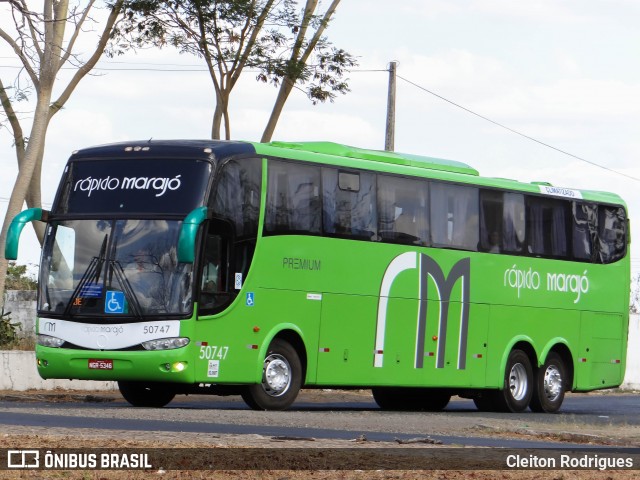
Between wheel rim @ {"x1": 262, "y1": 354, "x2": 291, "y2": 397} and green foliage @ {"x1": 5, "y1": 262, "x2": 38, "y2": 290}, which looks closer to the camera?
wheel rim @ {"x1": 262, "y1": 354, "x2": 291, "y2": 397}

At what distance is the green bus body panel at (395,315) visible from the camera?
19.8 meters

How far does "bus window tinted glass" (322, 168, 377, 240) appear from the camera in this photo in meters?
21.5

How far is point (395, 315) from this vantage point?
74.9ft

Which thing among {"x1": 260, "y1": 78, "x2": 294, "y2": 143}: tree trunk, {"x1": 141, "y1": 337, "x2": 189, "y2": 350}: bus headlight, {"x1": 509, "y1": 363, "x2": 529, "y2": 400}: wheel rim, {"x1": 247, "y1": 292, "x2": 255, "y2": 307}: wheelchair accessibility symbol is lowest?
{"x1": 509, "y1": 363, "x2": 529, "y2": 400}: wheel rim

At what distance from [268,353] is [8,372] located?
23.2 ft

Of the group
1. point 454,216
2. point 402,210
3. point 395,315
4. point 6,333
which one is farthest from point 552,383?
point 6,333

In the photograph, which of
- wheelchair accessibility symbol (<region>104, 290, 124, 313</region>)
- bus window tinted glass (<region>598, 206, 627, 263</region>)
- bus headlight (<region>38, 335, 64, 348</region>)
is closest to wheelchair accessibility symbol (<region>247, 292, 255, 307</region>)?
wheelchair accessibility symbol (<region>104, 290, 124, 313</region>)

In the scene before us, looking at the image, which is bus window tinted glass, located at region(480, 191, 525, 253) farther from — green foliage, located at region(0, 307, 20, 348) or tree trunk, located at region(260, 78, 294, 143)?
green foliage, located at region(0, 307, 20, 348)

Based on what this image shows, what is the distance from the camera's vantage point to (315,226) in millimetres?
21203

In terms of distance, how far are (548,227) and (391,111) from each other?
12.8 meters

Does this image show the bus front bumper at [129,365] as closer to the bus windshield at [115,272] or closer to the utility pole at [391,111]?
the bus windshield at [115,272]

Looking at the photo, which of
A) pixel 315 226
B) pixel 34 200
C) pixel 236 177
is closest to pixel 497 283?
pixel 315 226

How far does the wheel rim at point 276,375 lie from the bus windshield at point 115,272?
1900 millimetres

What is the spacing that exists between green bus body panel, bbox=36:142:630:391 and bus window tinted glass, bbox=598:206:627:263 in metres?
0.20
